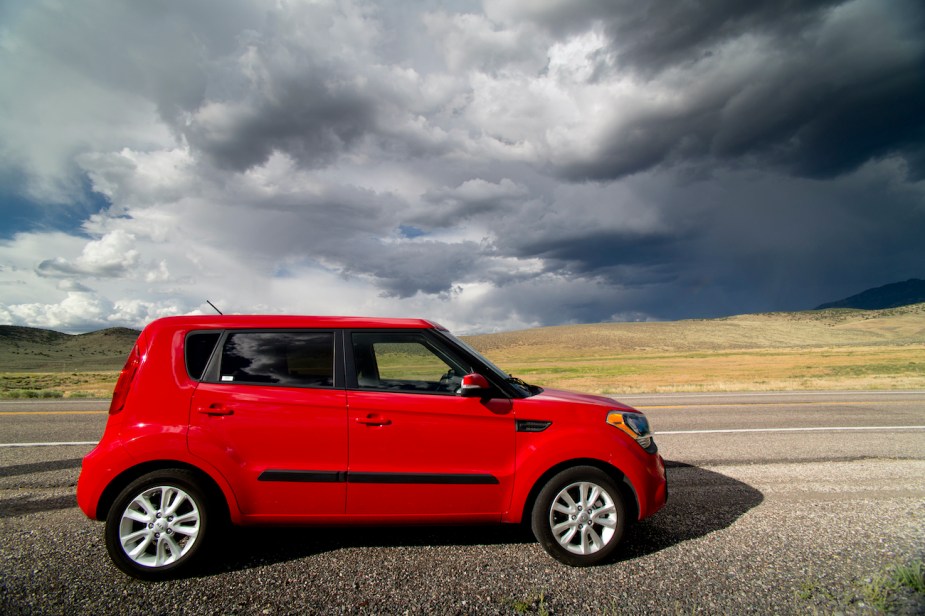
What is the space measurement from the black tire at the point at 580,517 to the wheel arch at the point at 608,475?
0.17 feet

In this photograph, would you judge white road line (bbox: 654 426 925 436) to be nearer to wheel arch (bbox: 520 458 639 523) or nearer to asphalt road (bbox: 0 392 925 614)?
asphalt road (bbox: 0 392 925 614)

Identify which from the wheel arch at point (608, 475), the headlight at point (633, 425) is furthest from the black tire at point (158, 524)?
the headlight at point (633, 425)

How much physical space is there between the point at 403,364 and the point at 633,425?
191cm

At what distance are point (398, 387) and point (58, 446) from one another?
22.9ft

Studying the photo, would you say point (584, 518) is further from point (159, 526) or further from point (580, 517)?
point (159, 526)

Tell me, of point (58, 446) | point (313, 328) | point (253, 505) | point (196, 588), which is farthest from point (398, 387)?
point (58, 446)

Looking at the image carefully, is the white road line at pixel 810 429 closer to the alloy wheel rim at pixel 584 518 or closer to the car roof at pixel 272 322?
the alloy wheel rim at pixel 584 518

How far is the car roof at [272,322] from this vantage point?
3904 mm

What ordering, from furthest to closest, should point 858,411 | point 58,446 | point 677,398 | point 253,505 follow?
point 677,398 < point 858,411 < point 58,446 < point 253,505

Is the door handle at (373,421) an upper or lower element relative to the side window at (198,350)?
lower

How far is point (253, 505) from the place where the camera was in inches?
141

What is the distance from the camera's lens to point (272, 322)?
13.0ft

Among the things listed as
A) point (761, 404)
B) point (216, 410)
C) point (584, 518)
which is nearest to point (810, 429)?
point (761, 404)

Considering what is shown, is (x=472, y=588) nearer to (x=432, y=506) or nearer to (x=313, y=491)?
(x=432, y=506)
